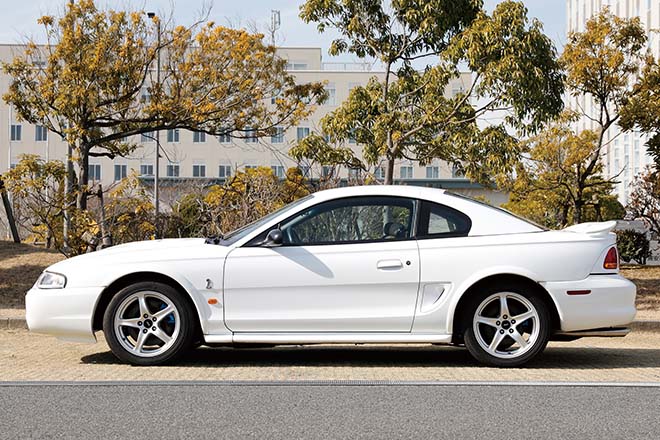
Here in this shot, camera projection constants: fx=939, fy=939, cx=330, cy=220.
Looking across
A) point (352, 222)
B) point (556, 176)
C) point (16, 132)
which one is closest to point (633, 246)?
point (556, 176)

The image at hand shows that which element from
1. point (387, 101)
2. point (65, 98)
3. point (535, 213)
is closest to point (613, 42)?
point (387, 101)

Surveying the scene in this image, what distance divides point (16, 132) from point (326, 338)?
2284 inches

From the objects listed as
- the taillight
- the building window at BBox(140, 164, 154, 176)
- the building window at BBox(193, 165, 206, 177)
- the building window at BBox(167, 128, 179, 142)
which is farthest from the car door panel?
the building window at BBox(193, 165, 206, 177)

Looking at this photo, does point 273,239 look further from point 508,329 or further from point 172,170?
point 172,170

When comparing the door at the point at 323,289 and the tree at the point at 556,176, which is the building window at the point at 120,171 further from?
the door at the point at 323,289

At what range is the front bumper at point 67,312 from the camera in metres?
7.67

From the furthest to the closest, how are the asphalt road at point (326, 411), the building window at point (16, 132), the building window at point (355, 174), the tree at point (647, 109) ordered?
the building window at point (16, 132) → the tree at point (647, 109) → the building window at point (355, 174) → the asphalt road at point (326, 411)

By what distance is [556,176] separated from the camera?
27.0 meters

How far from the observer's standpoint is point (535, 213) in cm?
3525

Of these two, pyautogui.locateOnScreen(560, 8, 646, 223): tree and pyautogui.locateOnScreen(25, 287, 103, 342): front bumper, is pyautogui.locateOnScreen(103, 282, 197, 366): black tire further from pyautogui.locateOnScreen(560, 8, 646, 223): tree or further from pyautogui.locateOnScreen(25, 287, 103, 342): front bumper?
pyautogui.locateOnScreen(560, 8, 646, 223): tree

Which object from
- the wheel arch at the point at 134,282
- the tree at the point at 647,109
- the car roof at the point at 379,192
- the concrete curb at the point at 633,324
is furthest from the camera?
the tree at the point at 647,109

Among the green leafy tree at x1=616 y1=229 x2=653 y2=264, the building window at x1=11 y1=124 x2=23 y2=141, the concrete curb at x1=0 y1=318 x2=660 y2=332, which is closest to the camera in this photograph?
the concrete curb at x1=0 y1=318 x2=660 y2=332

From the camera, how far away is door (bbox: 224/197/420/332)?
760 cm

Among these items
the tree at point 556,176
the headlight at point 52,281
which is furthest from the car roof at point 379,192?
the tree at point 556,176
